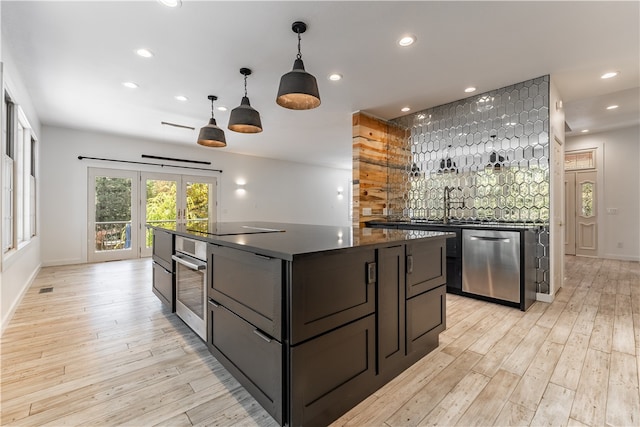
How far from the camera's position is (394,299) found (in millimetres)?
1740

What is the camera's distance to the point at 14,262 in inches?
123

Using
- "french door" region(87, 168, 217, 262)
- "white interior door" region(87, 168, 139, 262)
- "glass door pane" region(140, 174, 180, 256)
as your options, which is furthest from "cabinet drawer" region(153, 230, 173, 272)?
"white interior door" region(87, 168, 139, 262)

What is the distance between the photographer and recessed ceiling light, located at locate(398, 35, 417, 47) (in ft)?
8.29

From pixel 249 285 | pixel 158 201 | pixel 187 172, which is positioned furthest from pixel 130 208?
pixel 249 285

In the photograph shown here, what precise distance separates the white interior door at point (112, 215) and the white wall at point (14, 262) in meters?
1.44

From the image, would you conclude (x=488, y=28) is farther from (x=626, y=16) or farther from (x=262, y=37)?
(x=262, y=37)

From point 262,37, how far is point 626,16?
2.91 metres

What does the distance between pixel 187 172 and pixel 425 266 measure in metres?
6.53

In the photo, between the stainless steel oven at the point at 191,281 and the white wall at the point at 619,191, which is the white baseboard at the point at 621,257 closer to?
the white wall at the point at 619,191

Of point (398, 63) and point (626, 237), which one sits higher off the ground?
point (398, 63)

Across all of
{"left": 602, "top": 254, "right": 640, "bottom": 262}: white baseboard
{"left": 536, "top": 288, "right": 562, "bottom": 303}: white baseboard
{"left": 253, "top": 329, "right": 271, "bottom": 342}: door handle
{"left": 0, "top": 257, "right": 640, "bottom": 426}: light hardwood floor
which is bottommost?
{"left": 0, "top": 257, "right": 640, "bottom": 426}: light hardwood floor

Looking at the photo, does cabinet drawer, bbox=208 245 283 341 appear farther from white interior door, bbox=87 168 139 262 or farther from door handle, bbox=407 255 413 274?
white interior door, bbox=87 168 139 262

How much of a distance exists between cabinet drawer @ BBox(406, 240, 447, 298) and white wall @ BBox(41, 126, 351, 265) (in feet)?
16.0

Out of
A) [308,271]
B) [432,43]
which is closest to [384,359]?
[308,271]
